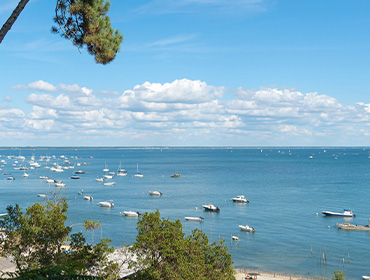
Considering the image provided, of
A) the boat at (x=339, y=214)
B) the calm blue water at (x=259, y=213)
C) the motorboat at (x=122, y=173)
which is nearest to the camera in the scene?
the calm blue water at (x=259, y=213)

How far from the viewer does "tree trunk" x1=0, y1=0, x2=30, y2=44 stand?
14.8 metres

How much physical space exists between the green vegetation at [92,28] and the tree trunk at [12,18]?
1912 millimetres

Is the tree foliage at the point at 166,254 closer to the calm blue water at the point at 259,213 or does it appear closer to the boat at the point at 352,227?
the calm blue water at the point at 259,213

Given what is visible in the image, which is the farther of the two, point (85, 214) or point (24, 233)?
point (85, 214)

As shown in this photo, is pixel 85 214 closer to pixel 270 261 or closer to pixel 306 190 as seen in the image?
pixel 270 261

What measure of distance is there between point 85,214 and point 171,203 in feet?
66.9

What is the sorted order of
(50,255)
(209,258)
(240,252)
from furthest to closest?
(240,252) < (209,258) < (50,255)

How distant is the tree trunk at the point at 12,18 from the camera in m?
14.8

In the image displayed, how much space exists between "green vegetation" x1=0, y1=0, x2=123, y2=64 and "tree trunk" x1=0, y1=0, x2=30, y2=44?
1.91 meters

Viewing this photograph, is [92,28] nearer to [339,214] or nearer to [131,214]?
[131,214]

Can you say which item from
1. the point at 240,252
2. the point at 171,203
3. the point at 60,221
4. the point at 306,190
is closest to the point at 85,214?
the point at 171,203

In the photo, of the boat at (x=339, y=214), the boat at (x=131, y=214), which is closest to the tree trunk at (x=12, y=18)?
the boat at (x=131, y=214)

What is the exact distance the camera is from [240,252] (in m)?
51.3

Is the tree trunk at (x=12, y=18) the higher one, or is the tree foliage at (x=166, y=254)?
the tree trunk at (x=12, y=18)
